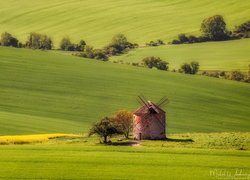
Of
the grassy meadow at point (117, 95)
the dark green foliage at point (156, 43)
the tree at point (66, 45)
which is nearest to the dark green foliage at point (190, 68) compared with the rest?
the grassy meadow at point (117, 95)

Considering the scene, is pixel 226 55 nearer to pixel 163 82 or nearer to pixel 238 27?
pixel 238 27

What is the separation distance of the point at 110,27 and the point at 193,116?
67.3 meters

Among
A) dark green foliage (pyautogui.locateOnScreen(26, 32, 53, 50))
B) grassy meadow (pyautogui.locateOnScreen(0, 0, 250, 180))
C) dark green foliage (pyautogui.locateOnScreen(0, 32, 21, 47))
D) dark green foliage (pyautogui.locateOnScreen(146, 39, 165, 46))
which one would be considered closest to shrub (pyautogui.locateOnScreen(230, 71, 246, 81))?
grassy meadow (pyautogui.locateOnScreen(0, 0, 250, 180))

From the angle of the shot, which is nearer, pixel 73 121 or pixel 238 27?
pixel 73 121

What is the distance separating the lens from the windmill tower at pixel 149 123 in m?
60.4

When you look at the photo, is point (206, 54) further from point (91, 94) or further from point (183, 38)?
point (91, 94)

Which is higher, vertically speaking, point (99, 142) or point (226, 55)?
point (226, 55)

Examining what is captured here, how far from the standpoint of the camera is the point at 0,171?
4112cm

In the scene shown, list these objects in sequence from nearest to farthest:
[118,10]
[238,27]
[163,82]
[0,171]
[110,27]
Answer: [0,171], [163,82], [238,27], [110,27], [118,10]

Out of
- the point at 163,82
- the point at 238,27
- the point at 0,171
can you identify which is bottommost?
the point at 0,171

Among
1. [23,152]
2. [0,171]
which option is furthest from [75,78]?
[0,171]

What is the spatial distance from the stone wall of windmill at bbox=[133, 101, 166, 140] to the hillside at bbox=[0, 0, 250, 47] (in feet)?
228

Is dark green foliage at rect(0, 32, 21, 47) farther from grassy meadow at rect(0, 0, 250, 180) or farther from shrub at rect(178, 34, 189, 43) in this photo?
shrub at rect(178, 34, 189, 43)

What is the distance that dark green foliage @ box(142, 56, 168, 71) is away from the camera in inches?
4235
